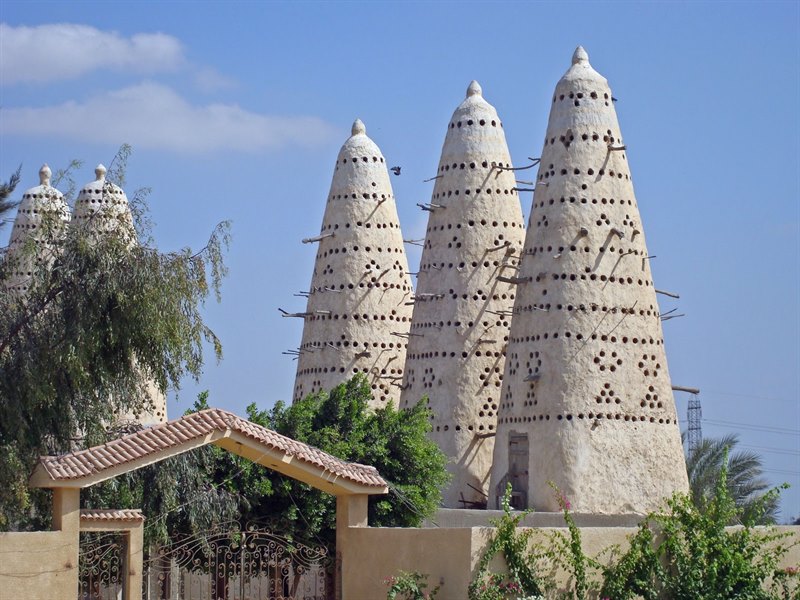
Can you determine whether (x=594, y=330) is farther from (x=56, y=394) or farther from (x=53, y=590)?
(x=53, y=590)

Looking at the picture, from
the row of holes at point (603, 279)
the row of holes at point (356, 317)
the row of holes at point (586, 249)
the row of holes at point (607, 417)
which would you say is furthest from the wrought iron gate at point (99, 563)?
the row of holes at point (356, 317)

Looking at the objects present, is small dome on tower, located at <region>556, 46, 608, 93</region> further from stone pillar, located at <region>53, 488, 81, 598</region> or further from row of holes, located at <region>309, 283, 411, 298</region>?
stone pillar, located at <region>53, 488, 81, 598</region>

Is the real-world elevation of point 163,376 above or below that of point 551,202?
below

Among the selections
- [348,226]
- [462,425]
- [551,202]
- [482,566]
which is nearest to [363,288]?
[348,226]

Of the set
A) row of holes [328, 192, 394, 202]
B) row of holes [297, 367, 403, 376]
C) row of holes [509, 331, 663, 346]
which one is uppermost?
row of holes [328, 192, 394, 202]

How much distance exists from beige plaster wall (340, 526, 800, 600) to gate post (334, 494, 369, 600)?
0.01m

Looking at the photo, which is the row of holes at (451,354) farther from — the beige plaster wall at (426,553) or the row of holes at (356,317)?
the beige plaster wall at (426,553)

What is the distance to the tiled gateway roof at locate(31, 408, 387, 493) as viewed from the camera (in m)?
16.0

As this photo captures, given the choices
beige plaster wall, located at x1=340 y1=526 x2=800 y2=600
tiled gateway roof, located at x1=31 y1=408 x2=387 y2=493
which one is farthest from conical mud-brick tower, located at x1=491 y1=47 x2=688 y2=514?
tiled gateway roof, located at x1=31 y1=408 x2=387 y2=493

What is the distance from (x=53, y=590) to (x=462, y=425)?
51.3ft

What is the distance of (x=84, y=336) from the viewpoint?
17.8 m

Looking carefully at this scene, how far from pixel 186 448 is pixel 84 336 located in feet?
6.81

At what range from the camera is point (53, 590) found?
1580 centimetres

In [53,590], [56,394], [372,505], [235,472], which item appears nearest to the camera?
[53,590]
